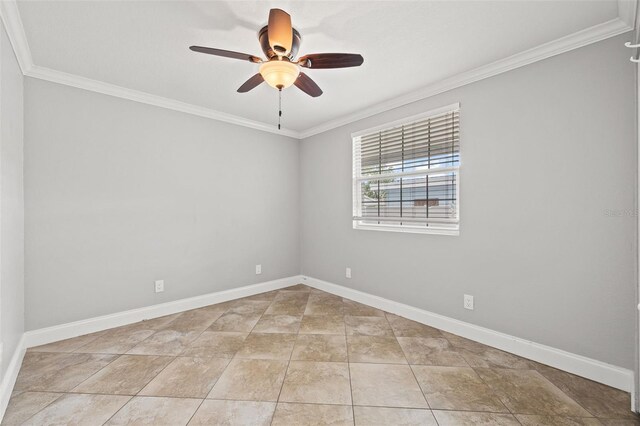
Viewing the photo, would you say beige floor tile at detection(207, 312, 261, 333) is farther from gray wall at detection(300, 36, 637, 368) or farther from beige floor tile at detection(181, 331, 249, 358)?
gray wall at detection(300, 36, 637, 368)

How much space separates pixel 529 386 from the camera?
1857 mm

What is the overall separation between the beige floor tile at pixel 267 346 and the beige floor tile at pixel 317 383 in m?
0.20

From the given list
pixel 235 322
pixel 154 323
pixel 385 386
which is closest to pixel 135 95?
pixel 154 323

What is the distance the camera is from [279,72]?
1.75 metres

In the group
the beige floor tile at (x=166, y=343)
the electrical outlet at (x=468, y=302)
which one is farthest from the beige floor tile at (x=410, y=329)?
the beige floor tile at (x=166, y=343)

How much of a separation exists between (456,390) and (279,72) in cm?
232

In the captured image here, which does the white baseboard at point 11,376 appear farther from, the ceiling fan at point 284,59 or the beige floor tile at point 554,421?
the beige floor tile at point 554,421

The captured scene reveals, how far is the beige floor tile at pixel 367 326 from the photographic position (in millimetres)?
2672

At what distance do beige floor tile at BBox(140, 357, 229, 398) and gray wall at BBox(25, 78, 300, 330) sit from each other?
125 cm

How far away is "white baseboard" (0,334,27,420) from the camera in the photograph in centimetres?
163

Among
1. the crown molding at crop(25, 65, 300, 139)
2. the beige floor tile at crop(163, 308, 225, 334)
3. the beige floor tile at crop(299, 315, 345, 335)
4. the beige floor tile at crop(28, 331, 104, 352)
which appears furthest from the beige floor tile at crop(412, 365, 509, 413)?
the crown molding at crop(25, 65, 300, 139)

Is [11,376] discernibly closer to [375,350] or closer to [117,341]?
[117,341]

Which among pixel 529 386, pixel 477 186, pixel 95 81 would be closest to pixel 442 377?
pixel 529 386

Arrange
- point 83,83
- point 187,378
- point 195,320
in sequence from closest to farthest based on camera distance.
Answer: point 187,378 → point 83,83 → point 195,320
